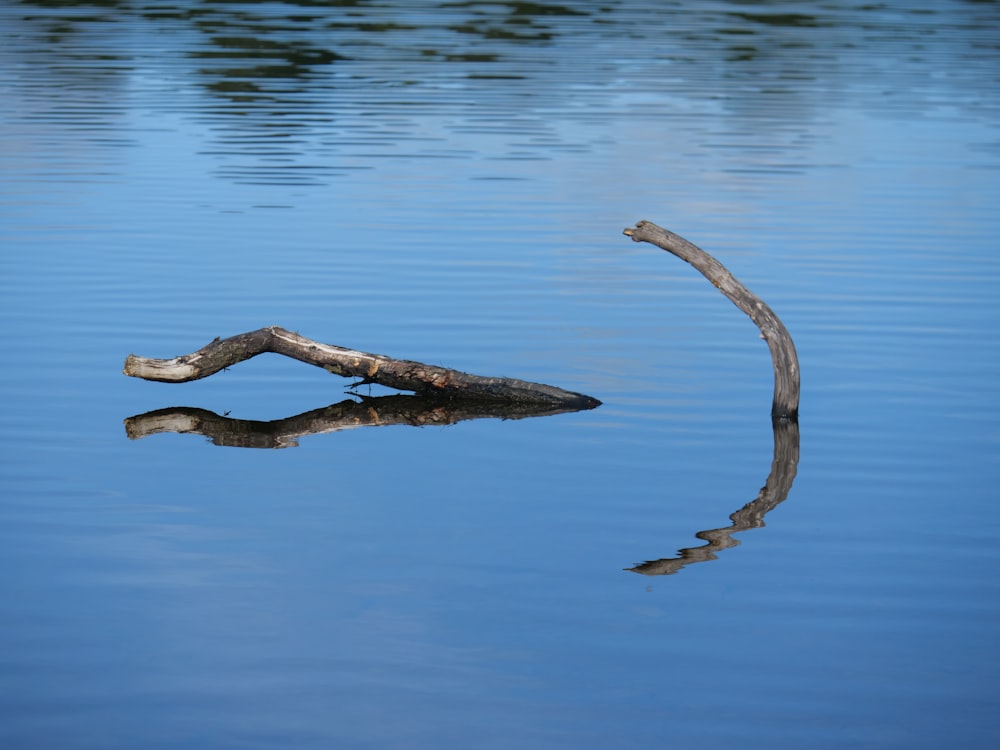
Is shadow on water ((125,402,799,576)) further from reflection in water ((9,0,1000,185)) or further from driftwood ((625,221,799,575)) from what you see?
reflection in water ((9,0,1000,185))

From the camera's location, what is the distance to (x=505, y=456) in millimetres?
12062

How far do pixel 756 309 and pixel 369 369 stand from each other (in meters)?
3.04

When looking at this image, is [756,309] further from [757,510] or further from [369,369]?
[369,369]

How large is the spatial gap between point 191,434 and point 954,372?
261 inches

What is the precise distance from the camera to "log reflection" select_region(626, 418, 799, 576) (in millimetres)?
9734

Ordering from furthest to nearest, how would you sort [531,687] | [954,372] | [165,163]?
[165,163] < [954,372] < [531,687]

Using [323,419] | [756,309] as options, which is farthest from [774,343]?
[323,419]

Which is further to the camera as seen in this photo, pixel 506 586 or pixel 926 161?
pixel 926 161

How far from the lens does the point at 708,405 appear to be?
1359 centimetres

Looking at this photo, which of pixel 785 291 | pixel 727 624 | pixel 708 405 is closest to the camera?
pixel 727 624

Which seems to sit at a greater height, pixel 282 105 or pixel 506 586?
pixel 506 586

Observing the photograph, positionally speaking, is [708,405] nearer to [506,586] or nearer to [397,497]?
[397,497]

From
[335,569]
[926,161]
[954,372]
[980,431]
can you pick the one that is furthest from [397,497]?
[926,161]

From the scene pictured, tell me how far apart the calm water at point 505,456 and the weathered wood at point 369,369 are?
12.6 inches
